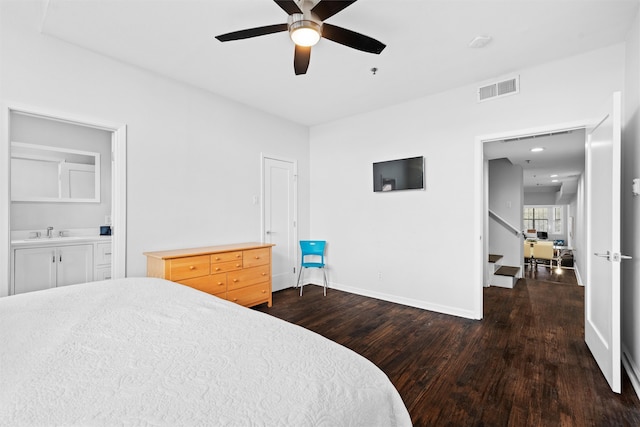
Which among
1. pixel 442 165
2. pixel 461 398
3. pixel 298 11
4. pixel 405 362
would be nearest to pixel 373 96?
pixel 442 165

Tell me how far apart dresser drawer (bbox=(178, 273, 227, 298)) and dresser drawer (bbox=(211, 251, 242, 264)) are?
0.16m

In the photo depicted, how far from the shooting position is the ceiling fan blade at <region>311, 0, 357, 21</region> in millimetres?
1782

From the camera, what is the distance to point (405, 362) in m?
2.48

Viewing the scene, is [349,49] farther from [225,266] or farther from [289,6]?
[225,266]

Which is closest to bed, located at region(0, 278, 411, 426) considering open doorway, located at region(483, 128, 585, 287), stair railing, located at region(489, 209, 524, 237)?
open doorway, located at region(483, 128, 585, 287)

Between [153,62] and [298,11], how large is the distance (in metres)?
1.89

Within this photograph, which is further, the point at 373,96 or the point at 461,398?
the point at 373,96

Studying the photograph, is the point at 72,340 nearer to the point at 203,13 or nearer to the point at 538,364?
the point at 203,13

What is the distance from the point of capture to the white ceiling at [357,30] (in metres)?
2.21

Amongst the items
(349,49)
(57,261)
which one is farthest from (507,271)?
(57,261)

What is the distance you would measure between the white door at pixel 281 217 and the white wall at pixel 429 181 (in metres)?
0.48

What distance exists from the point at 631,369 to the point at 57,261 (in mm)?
5631

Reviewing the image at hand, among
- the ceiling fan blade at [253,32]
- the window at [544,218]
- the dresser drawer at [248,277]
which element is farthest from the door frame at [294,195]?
the window at [544,218]

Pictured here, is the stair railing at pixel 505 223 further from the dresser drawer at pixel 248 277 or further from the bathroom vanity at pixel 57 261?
the bathroom vanity at pixel 57 261
